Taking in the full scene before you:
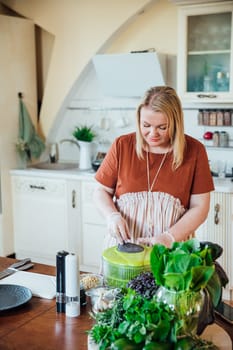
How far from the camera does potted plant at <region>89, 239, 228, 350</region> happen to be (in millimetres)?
1112

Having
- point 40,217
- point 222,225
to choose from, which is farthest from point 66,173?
point 222,225

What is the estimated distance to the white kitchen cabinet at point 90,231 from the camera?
397cm

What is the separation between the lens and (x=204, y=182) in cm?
207

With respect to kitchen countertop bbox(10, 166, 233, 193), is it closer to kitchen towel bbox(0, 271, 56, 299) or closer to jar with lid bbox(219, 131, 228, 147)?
jar with lid bbox(219, 131, 228, 147)

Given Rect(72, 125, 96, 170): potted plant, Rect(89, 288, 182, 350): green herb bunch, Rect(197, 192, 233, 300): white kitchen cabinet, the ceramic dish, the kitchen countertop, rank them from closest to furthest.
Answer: Rect(89, 288, 182, 350): green herb bunch < the ceramic dish < Rect(197, 192, 233, 300): white kitchen cabinet < the kitchen countertop < Rect(72, 125, 96, 170): potted plant

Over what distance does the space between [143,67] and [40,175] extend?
1.23 metres

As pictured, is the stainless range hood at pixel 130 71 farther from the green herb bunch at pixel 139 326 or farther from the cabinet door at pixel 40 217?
the green herb bunch at pixel 139 326

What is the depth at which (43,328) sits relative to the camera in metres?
1.56

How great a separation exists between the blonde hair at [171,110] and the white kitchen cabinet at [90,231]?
1.92 meters

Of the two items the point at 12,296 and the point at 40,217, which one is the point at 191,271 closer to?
the point at 12,296

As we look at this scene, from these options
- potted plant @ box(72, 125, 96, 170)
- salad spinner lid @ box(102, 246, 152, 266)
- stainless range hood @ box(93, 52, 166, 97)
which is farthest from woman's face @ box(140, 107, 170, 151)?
potted plant @ box(72, 125, 96, 170)

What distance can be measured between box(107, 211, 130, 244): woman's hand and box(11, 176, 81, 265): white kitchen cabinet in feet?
6.82

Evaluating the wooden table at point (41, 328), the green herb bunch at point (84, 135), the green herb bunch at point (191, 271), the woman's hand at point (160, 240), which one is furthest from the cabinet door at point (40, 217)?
the green herb bunch at point (191, 271)

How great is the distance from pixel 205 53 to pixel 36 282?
2.39 meters
